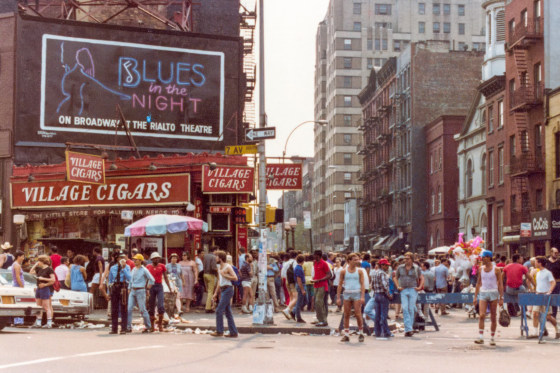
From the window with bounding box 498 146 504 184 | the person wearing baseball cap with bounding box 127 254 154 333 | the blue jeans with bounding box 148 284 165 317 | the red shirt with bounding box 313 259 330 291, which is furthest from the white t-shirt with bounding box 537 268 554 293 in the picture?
the window with bounding box 498 146 504 184

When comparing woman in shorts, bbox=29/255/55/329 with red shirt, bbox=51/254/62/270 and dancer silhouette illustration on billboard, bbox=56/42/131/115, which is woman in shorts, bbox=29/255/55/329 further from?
dancer silhouette illustration on billboard, bbox=56/42/131/115

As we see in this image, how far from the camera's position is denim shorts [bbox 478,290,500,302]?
60.1 ft

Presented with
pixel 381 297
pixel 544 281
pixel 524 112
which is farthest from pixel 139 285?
pixel 524 112

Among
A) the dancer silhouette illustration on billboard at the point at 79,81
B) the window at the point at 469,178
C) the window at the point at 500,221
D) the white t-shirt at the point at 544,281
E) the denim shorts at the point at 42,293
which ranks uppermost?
the dancer silhouette illustration on billboard at the point at 79,81

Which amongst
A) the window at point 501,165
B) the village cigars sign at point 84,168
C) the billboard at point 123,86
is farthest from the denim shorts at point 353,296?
the window at point 501,165

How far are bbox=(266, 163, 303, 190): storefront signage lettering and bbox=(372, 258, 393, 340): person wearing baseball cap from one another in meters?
10.6

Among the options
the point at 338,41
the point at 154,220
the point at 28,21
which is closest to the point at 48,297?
the point at 154,220

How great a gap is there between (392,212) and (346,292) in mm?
64797

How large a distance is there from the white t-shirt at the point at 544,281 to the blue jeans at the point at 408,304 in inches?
114

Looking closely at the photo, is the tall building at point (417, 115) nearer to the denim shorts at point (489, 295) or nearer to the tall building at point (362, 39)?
the tall building at point (362, 39)

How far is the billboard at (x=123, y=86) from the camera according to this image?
37.8 m

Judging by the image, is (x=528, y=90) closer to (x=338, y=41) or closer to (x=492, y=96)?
(x=492, y=96)

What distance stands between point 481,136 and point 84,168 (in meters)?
34.5

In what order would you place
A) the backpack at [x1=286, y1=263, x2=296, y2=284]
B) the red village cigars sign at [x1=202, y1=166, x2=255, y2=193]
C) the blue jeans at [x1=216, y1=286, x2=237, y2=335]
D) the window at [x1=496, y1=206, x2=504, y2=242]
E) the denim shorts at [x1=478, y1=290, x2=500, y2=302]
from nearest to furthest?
the denim shorts at [x1=478, y1=290, x2=500, y2=302]
the blue jeans at [x1=216, y1=286, x2=237, y2=335]
the backpack at [x1=286, y1=263, x2=296, y2=284]
the red village cigars sign at [x1=202, y1=166, x2=255, y2=193]
the window at [x1=496, y1=206, x2=504, y2=242]
